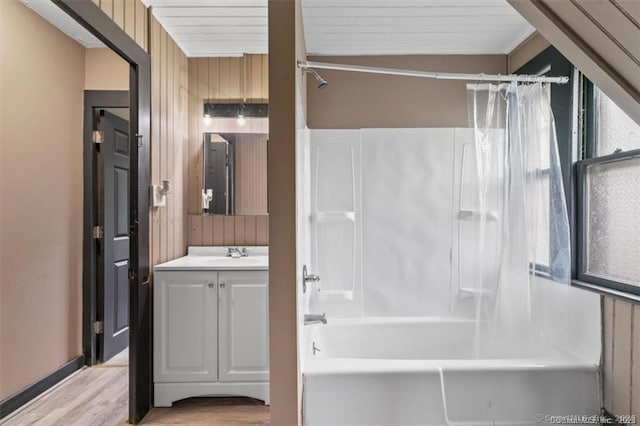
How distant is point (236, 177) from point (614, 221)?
2.38 m

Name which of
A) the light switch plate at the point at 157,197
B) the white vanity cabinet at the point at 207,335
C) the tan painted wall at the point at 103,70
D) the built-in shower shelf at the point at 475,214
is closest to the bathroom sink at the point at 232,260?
the white vanity cabinet at the point at 207,335

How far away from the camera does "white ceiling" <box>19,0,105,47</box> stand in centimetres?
223

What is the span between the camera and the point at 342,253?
2473mm

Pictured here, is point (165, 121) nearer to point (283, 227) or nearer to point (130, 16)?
point (130, 16)

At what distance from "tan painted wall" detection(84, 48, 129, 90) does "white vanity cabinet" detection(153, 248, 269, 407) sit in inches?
64.6

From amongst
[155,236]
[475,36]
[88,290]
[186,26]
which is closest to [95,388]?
[88,290]

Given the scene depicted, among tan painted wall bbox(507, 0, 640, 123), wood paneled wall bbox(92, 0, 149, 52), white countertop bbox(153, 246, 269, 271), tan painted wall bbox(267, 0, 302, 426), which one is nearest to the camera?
tan painted wall bbox(507, 0, 640, 123)

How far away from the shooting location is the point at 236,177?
9.11ft

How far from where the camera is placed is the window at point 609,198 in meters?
1.71

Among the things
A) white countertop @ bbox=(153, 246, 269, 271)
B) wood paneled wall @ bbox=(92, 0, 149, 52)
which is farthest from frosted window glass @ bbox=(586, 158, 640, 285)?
wood paneled wall @ bbox=(92, 0, 149, 52)

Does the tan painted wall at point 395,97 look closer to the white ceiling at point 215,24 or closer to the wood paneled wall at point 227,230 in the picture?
the white ceiling at point 215,24

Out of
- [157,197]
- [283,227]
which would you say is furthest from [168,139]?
[283,227]

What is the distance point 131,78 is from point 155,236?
965 mm

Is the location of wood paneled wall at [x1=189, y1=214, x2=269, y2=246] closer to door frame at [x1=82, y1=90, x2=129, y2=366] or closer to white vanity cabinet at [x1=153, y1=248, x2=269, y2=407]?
white vanity cabinet at [x1=153, y1=248, x2=269, y2=407]
